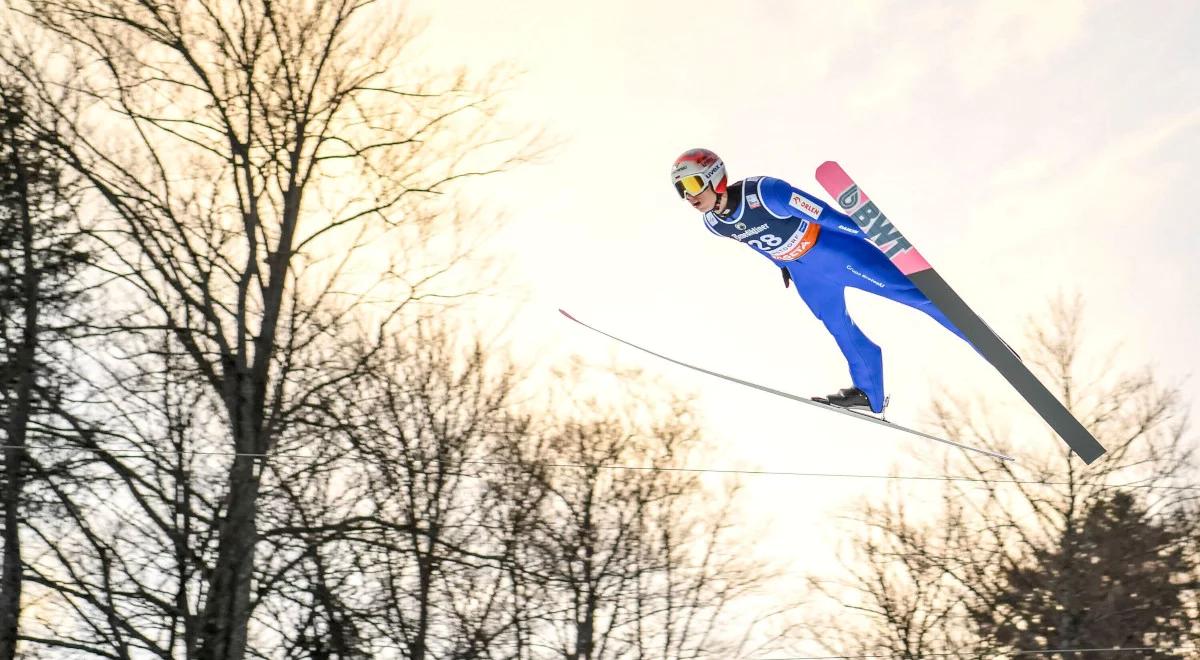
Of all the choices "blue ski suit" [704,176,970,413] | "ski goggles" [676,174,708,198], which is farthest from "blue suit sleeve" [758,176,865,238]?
"ski goggles" [676,174,708,198]

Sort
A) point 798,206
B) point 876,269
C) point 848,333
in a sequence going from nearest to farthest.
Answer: point 798,206, point 876,269, point 848,333

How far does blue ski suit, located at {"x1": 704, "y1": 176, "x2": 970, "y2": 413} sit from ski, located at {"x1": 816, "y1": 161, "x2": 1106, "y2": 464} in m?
0.09

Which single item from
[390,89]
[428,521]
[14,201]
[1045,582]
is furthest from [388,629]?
[1045,582]

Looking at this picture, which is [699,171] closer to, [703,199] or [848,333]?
[703,199]

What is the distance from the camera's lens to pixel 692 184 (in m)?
5.41

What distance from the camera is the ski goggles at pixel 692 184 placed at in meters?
5.39

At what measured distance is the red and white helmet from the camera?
538 centimetres

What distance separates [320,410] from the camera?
38.6ft

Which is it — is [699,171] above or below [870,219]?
above

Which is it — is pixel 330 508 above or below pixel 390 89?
below

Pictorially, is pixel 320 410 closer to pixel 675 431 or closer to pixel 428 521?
pixel 428 521

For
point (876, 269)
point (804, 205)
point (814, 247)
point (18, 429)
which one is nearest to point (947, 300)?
point (876, 269)

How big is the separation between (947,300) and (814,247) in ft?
2.42

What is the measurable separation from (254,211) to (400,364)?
3413 mm
